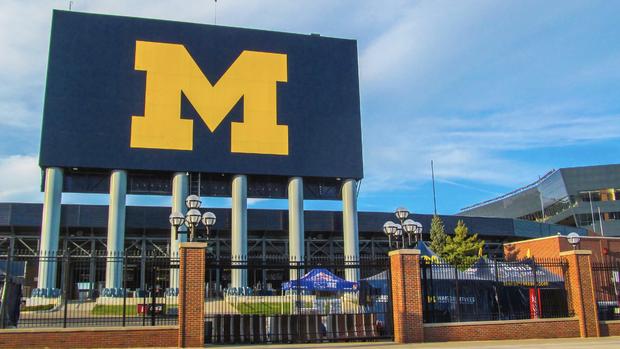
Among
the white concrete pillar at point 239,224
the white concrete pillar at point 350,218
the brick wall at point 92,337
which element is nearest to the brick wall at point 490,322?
the brick wall at point 92,337

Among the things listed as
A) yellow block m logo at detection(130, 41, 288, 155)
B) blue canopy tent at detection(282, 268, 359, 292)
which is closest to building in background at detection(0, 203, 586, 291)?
yellow block m logo at detection(130, 41, 288, 155)

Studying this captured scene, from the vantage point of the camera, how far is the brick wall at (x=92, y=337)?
19.0 meters

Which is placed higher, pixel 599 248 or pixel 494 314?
pixel 599 248

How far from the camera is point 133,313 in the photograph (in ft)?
94.7

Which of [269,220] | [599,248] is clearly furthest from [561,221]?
[269,220]

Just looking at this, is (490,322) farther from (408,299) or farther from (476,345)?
(408,299)

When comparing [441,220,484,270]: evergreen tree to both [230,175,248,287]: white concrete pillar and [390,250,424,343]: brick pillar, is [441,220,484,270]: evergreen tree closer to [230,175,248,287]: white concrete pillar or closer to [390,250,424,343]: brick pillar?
[230,175,248,287]: white concrete pillar

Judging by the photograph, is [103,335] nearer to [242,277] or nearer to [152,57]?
[242,277]

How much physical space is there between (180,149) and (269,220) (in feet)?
31.5

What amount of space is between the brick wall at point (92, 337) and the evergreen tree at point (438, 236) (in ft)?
117

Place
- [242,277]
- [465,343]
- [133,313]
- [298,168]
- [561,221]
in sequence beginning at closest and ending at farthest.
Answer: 1. [465,343]
2. [133,313]
3. [242,277]
4. [298,168]
5. [561,221]

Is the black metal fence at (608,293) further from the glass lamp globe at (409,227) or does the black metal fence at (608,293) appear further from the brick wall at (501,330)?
the glass lamp globe at (409,227)

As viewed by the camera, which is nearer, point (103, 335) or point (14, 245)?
point (103, 335)

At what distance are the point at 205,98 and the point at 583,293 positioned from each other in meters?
28.4
